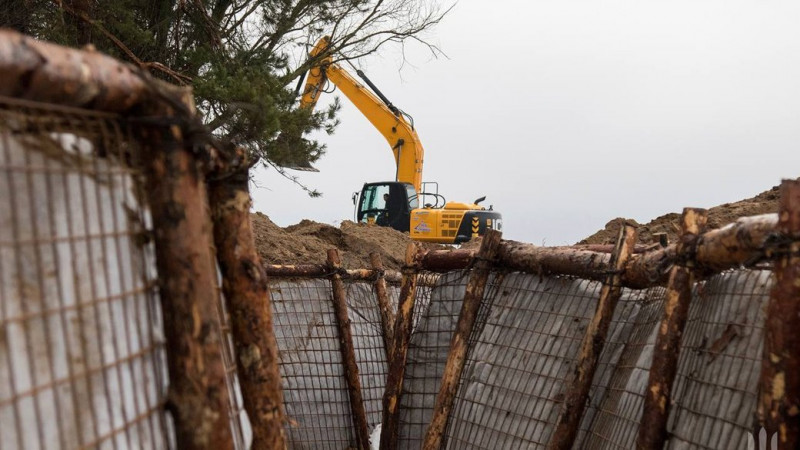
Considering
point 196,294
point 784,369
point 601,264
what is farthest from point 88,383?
point 601,264

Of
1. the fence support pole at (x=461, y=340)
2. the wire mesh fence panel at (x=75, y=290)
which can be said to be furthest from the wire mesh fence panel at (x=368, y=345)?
the wire mesh fence panel at (x=75, y=290)

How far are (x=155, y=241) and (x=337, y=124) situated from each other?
1193 cm

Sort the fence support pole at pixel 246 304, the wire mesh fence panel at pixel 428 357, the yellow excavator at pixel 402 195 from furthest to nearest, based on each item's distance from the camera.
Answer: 1. the yellow excavator at pixel 402 195
2. the wire mesh fence panel at pixel 428 357
3. the fence support pole at pixel 246 304

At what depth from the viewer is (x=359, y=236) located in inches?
666

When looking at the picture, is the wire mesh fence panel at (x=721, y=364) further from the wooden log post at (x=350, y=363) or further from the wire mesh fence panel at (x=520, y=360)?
the wooden log post at (x=350, y=363)

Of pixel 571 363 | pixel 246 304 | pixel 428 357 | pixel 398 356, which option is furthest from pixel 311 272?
pixel 246 304

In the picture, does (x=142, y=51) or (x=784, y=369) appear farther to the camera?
(x=142, y=51)

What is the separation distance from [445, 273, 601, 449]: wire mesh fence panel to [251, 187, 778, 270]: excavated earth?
2202 mm

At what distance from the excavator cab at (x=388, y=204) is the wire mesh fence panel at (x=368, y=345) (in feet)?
37.8

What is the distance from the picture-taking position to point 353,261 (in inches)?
579

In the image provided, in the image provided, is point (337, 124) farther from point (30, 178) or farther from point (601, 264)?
point (30, 178)

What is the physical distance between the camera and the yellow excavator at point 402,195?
20.0 m

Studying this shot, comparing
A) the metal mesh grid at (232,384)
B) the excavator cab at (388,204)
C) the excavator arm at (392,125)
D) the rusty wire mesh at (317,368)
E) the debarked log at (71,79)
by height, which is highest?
the excavator arm at (392,125)

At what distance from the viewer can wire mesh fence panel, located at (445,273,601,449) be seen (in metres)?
5.52
